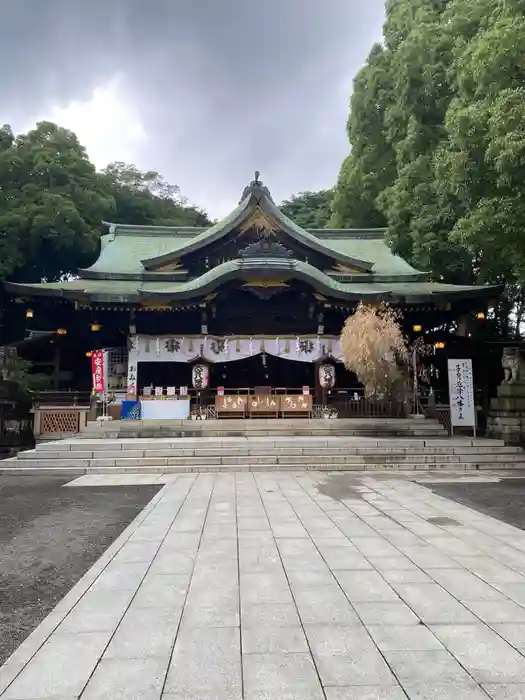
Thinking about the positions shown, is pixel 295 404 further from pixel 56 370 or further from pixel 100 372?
pixel 56 370

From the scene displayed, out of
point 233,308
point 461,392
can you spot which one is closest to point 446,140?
point 233,308

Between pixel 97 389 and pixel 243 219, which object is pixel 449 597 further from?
pixel 243 219

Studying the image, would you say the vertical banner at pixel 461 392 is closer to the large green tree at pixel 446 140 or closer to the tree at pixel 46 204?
the large green tree at pixel 446 140

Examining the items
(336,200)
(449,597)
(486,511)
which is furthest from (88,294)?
(336,200)

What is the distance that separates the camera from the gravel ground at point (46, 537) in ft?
12.8

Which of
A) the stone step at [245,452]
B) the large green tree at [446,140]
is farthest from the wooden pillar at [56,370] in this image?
the large green tree at [446,140]

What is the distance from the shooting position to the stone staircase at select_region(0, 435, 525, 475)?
11578 mm

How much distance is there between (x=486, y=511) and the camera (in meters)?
7.25

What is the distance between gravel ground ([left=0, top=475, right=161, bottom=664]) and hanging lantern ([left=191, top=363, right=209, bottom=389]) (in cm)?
845

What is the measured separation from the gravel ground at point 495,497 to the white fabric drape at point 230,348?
30.5ft

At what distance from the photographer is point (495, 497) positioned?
8.39 metres

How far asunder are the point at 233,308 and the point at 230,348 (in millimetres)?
1876

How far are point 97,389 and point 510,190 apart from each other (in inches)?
528

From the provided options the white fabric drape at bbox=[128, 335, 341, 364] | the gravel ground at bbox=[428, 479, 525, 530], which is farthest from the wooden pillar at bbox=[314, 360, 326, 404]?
the gravel ground at bbox=[428, 479, 525, 530]
